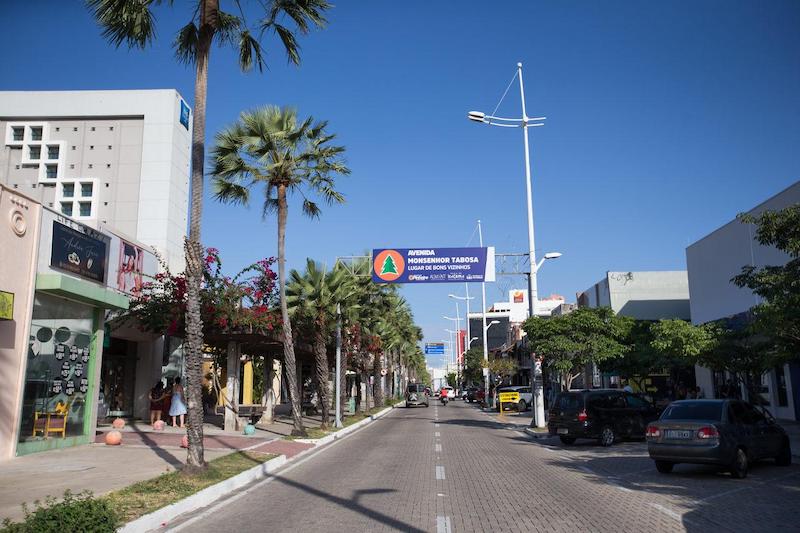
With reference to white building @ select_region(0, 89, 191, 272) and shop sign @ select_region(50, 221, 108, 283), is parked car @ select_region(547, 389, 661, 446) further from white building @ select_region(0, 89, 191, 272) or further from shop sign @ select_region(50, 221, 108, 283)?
white building @ select_region(0, 89, 191, 272)

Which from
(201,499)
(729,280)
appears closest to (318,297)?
(729,280)

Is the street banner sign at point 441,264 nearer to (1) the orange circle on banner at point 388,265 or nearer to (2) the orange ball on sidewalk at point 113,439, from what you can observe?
(1) the orange circle on banner at point 388,265

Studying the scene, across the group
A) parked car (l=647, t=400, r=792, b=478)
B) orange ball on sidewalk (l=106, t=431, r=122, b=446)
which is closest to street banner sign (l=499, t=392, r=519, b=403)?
orange ball on sidewalk (l=106, t=431, r=122, b=446)

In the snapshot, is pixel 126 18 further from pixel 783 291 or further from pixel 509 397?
pixel 509 397

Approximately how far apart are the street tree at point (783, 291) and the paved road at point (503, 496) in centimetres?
278

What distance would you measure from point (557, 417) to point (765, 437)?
8.14m

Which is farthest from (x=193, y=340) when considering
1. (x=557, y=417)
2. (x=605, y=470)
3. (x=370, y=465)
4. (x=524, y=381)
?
(x=524, y=381)

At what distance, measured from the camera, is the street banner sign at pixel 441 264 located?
94.8ft

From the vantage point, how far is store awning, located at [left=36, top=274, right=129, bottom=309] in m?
15.9

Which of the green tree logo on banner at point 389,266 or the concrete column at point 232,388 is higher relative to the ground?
the green tree logo on banner at point 389,266

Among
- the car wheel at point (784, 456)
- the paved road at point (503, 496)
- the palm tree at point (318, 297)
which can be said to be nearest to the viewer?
the paved road at point (503, 496)

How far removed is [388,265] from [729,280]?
14364mm

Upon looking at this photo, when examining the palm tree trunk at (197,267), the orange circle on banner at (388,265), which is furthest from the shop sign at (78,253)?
the orange circle on banner at (388,265)

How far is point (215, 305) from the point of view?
76.9 feet
